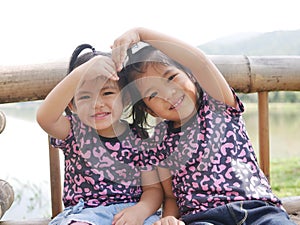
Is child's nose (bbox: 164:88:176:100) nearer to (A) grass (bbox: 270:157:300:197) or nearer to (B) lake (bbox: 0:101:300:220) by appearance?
(B) lake (bbox: 0:101:300:220)

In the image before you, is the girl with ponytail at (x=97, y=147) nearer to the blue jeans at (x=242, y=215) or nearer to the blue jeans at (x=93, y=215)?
→ the blue jeans at (x=93, y=215)

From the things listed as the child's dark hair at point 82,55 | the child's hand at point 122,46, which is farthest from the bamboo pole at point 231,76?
the child's hand at point 122,46

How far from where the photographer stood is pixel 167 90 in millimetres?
1197

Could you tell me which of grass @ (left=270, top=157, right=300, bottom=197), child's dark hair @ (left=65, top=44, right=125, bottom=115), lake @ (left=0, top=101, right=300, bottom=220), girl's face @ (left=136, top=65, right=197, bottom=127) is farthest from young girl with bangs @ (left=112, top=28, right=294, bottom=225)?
grass @ (left=270, top=157, right=300, bottom=197)

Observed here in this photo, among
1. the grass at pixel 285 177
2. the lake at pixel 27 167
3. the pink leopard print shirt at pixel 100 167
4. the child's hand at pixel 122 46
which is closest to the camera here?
the child's hand at pixel 122 46

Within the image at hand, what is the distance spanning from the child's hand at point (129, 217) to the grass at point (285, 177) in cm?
286

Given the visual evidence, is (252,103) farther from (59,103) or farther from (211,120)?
(59,103)

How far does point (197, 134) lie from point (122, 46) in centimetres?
32

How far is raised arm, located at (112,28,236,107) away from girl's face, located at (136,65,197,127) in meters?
0.03

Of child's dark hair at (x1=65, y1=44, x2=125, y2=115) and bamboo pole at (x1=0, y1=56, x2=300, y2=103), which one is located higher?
child's dark hair at (x1=65, y1=44, x2=125, y2=115)

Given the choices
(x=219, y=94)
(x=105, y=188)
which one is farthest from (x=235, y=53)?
(x=105, y=188)

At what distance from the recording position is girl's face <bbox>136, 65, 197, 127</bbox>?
3.94ft

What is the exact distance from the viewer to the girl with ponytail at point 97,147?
3.90 ft

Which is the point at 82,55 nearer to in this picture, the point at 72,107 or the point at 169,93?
the point at 72,107
